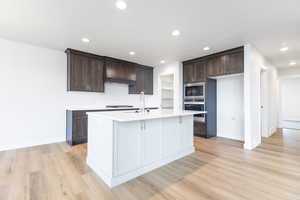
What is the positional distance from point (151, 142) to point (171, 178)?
64 centimetres

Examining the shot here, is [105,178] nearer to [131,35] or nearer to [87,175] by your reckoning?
[87,175]

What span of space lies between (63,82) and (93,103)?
109 centimetres

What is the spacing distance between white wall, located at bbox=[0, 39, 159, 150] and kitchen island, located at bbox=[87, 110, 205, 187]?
7.26 feet

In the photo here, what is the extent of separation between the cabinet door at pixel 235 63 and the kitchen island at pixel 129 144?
2321 mm

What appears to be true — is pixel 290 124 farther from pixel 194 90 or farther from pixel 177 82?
pixel 177 82

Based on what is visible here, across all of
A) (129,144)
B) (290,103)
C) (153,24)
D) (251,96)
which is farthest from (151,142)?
(290,103)

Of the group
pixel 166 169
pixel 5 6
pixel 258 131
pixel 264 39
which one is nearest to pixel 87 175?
pixel 166 169

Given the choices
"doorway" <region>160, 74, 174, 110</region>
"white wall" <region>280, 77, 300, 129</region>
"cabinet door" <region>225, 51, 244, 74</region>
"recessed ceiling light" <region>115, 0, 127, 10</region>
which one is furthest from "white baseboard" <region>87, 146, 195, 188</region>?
"white wall" <region>280, 77, 300, 129</region>

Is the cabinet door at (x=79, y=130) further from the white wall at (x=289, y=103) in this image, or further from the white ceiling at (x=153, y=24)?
the white wall at (x=289, y=103)

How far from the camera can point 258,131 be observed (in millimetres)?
3992

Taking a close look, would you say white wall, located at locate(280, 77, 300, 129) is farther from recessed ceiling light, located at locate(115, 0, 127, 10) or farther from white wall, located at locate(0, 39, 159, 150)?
white wall, located at locate(0, 39, 159, 150)

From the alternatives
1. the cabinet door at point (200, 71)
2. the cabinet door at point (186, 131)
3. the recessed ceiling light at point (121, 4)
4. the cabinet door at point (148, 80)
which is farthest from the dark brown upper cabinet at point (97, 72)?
the cabinet door at point (186, 131)

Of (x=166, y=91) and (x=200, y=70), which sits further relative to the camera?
(x=166, y=91)

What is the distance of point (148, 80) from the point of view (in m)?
6.23
